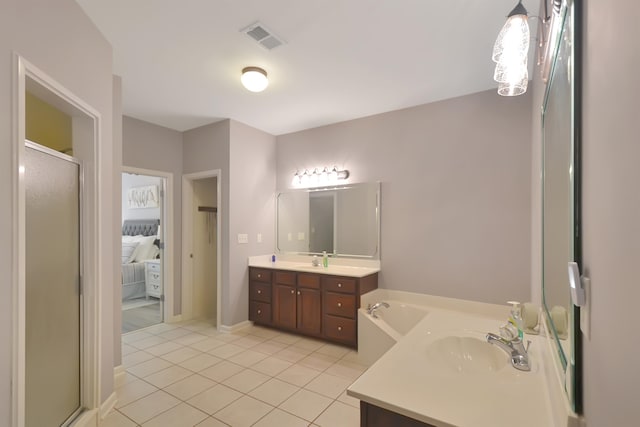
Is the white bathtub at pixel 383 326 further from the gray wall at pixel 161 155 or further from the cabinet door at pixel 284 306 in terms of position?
the gray wall at pixel 161 155

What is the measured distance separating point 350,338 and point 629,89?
317 cm

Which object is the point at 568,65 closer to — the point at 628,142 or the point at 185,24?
the point at 628,142

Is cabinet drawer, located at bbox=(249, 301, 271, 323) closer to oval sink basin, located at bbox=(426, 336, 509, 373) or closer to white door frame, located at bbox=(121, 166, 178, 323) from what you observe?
white door frame, located at bbox=(121, 166, 178, 323)

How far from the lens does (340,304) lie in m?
3.33

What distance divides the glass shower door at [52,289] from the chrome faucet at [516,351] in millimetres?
2376

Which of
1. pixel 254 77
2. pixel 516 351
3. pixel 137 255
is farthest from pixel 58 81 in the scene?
pixel 137 255

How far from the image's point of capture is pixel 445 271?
3.18m

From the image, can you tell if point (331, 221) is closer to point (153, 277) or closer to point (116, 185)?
point (116, 185)

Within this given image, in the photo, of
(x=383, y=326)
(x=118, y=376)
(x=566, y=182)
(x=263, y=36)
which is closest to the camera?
(x=566, y=182)

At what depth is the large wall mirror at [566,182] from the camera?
2.43ft

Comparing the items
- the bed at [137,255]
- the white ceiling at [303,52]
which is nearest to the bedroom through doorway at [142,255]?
the bed at [137,255]

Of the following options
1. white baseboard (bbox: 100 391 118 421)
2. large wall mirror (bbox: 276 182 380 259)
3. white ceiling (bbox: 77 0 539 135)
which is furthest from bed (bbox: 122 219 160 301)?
white baseboard (bbox: 100 391 118 421)

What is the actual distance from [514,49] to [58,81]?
2229 millimetres

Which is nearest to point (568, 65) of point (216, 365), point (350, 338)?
point (350, 338)
